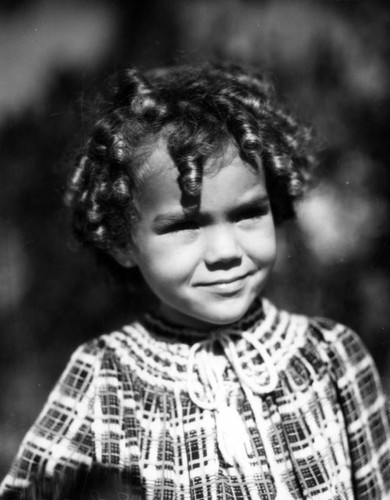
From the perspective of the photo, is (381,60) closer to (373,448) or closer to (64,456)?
(373,448)

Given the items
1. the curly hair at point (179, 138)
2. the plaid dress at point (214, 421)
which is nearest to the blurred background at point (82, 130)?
the curly hair at point (179, 138)

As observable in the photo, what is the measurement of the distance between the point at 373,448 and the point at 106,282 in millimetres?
725

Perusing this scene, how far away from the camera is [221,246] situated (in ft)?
3.67

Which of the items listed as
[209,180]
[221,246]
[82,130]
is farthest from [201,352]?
[82,130]

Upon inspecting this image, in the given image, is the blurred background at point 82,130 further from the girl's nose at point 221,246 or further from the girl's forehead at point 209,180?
the girl's nose at point 221,246

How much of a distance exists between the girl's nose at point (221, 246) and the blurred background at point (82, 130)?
419 millimetres

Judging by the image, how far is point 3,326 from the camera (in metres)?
1.72

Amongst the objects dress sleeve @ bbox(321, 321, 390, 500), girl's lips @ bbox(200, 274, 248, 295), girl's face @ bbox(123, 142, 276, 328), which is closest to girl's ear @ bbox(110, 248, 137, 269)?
girl's face @ bbox(123, 142, 276, 328)

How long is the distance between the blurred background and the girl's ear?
0.80 ft

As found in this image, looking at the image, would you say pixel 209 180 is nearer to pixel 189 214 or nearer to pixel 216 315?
pixel 189 214

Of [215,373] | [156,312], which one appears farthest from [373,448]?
[156,312]

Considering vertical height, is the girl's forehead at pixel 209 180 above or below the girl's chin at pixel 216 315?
above

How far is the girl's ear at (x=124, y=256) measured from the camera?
1302 millimetres

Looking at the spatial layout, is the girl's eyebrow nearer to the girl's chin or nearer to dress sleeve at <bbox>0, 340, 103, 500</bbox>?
the girl's chin
